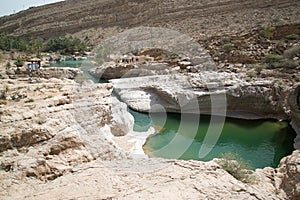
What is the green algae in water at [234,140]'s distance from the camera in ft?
33.7

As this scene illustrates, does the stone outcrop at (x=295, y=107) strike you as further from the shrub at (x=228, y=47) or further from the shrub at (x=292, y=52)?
the shrub at (x=228, y=47)

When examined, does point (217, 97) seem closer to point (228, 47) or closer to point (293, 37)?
point (228, 47)

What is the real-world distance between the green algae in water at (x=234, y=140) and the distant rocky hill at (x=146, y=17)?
13.6 meters

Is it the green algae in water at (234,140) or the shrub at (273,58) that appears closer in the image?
the green algae in water at (234,140)

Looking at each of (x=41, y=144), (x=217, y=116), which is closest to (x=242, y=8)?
(x=217, y=116)

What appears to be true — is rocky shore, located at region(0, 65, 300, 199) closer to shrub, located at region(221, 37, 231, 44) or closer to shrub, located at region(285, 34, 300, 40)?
shrub, located at region(285, 34, 300, 40)

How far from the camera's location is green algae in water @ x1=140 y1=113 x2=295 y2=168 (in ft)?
33.7

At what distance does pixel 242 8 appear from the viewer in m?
33.9

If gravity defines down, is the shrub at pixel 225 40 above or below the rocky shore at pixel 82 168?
above

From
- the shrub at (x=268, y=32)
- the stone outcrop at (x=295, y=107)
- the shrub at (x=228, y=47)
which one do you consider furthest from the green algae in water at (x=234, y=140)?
the shrub at (x=268, y=32)

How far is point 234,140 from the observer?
39.5 feet

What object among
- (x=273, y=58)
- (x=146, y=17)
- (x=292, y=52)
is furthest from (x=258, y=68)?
(x=146, y=17)

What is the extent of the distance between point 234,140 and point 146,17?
36.7 metres

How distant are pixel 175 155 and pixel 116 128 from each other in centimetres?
236
